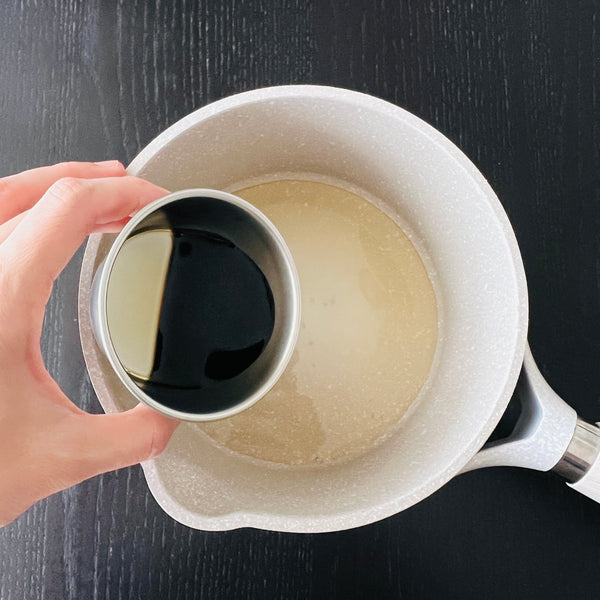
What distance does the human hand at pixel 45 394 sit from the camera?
350mm

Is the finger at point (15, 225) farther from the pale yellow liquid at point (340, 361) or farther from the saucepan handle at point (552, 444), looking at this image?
the saucepan handle at point (552, 444)

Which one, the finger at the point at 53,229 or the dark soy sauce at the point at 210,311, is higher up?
the finger at the point at 53,229

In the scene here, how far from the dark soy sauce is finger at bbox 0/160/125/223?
0.07 meters

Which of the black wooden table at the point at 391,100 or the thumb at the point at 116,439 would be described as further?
the black wooden table at the point at 391,100

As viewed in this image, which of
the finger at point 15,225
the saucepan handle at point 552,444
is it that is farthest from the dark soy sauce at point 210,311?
the saucepan handle at point 552,444

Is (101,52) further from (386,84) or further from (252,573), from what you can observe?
(252,573)

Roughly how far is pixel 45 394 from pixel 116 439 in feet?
0.17

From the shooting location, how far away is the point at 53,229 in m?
0.36

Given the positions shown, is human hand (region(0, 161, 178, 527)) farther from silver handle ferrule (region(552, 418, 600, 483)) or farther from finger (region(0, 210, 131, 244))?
silver handle ferrule (region(552, 418, 600, 483))

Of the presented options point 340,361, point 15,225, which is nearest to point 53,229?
point 15,225

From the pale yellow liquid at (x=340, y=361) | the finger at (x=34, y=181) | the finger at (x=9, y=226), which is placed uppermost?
the finger at (x=34, y=181)

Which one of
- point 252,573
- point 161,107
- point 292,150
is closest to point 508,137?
point 292,150

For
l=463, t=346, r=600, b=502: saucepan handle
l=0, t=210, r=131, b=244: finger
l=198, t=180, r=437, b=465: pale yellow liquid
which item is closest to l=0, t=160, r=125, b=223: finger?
l=0, t=210, r=131, b=244: finger

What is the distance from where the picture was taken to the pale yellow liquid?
465 mm
